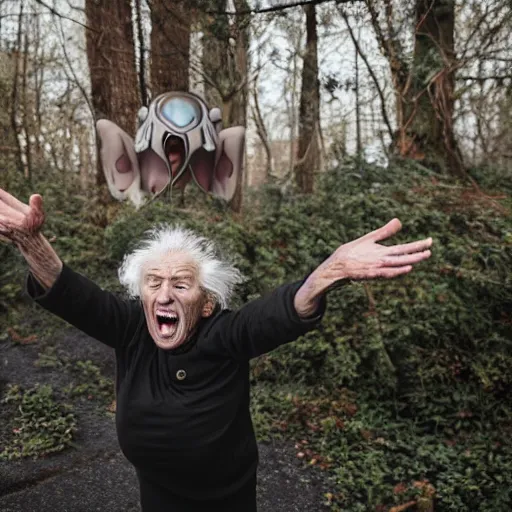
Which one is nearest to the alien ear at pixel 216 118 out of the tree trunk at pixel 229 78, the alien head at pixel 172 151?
the alien head at pixel 172 151

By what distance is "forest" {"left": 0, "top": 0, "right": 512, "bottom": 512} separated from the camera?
3951 mm

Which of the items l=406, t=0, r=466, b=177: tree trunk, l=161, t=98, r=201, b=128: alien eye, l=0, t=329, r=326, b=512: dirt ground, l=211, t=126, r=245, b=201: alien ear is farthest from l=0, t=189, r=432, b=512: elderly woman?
l=211, t=126, r=245, b=201: alien ear

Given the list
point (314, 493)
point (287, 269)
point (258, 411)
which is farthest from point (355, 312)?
point (314, 493)

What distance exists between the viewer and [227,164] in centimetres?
709

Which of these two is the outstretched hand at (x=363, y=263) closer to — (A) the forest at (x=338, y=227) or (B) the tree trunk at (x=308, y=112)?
(A) the forest at (x=338, y=227)

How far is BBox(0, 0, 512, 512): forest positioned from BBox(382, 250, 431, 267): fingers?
Result: 102 inches

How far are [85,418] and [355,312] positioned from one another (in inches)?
103

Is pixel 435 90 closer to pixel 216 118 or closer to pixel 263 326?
pixel 216 118

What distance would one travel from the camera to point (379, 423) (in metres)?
4.34

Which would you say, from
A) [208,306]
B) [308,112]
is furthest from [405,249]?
[308,112]

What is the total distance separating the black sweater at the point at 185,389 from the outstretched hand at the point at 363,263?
0.13 m

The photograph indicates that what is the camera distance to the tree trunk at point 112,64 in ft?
23.2

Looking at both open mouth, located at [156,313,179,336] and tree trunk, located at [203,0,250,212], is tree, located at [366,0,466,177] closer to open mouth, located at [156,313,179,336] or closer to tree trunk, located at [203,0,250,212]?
tree trunk, located at [203,0,250,212]

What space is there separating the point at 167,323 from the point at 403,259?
31.6 inches
